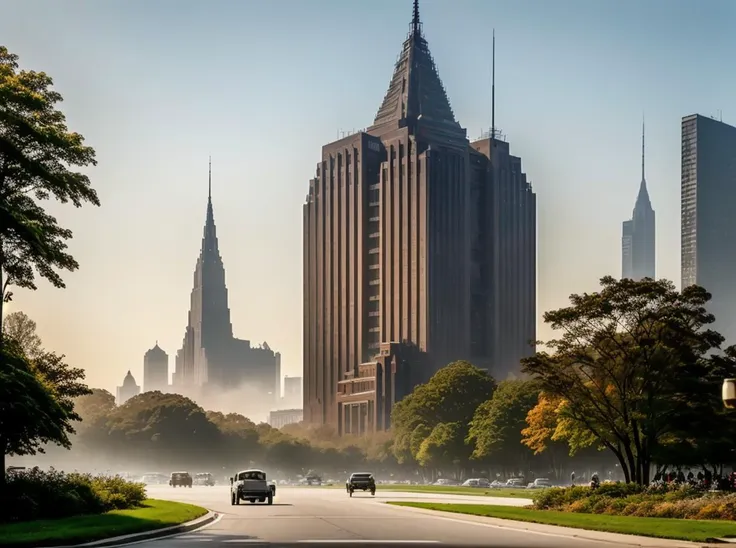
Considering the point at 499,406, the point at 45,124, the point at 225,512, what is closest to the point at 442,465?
the point at 499,406

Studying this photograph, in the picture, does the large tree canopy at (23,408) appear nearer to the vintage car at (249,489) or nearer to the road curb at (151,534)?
the road curb at (151,534)

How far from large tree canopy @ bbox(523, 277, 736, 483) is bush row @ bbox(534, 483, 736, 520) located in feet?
39.9

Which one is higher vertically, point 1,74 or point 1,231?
point 1,74

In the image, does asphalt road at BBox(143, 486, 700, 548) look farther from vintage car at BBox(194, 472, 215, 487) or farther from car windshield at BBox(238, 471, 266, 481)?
vintage car at BBox(194, 472, 215, 487)

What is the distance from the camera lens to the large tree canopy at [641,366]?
232ft

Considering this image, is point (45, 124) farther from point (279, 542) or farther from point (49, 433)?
point (279, 542)

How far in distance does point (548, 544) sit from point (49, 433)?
62.3 ft

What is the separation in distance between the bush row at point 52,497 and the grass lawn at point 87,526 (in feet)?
3.27

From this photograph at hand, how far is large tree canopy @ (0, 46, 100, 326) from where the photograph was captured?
4794cm

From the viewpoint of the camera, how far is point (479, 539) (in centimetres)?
3669

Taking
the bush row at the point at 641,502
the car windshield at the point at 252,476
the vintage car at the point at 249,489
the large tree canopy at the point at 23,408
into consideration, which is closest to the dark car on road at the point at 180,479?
the car windshield at the point at 252,476

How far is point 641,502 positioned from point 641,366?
20881 mm

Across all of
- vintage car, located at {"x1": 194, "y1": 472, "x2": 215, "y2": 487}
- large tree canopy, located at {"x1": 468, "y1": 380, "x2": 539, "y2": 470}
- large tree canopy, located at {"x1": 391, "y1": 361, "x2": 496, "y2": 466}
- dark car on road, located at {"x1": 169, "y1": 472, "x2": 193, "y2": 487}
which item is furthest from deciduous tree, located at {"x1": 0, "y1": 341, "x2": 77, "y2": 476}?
large tree canopy, located at {"x1": 391, "y1": 361, "x2": 496, "y2": 466}

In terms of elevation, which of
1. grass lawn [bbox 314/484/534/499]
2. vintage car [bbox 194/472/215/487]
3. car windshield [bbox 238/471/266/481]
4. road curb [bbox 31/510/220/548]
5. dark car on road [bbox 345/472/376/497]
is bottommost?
vintage car [bbox 194/472/215/487]
